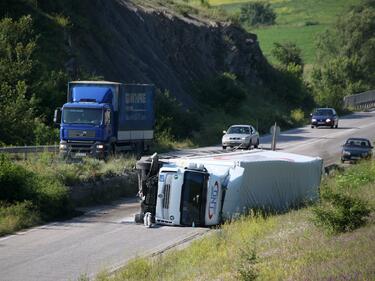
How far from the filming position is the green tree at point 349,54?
11069 cm

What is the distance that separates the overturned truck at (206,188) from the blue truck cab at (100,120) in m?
11.1

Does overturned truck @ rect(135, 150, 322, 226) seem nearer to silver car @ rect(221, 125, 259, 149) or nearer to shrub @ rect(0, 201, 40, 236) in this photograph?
shrub @ rect(0, 201, 40, 236)

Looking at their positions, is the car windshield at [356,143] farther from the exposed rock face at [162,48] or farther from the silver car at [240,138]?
the exposed rock face at [162,48]

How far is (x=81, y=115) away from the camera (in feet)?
123

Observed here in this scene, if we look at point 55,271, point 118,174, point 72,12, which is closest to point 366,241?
point 55,271

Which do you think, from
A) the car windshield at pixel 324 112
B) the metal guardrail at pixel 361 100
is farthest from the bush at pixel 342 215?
the metal guardrail at pixel 361 100

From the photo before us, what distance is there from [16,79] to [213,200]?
24.6 meters

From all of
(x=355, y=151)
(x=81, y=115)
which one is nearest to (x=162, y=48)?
(x=355, y=151)

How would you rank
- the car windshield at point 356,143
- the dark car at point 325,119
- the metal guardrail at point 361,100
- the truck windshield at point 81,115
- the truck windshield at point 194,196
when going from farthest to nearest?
the metal guardrail at point 361,100 → the dark car at point 325,119 → the car windshield at point 356,143 → the truck windshield at point 81,115 → the truck windshield at point 194,196

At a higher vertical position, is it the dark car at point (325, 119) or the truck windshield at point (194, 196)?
the truck windshield at point (194, 196)

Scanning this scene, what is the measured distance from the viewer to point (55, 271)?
1734cm

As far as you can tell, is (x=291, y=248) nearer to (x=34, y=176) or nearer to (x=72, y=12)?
(x=34, y=176)

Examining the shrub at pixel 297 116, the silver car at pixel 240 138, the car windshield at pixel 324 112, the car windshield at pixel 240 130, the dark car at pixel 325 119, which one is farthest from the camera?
the shrub at pixel 297 116

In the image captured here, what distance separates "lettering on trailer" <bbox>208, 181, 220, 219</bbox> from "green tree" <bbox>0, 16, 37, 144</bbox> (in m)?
19.0
